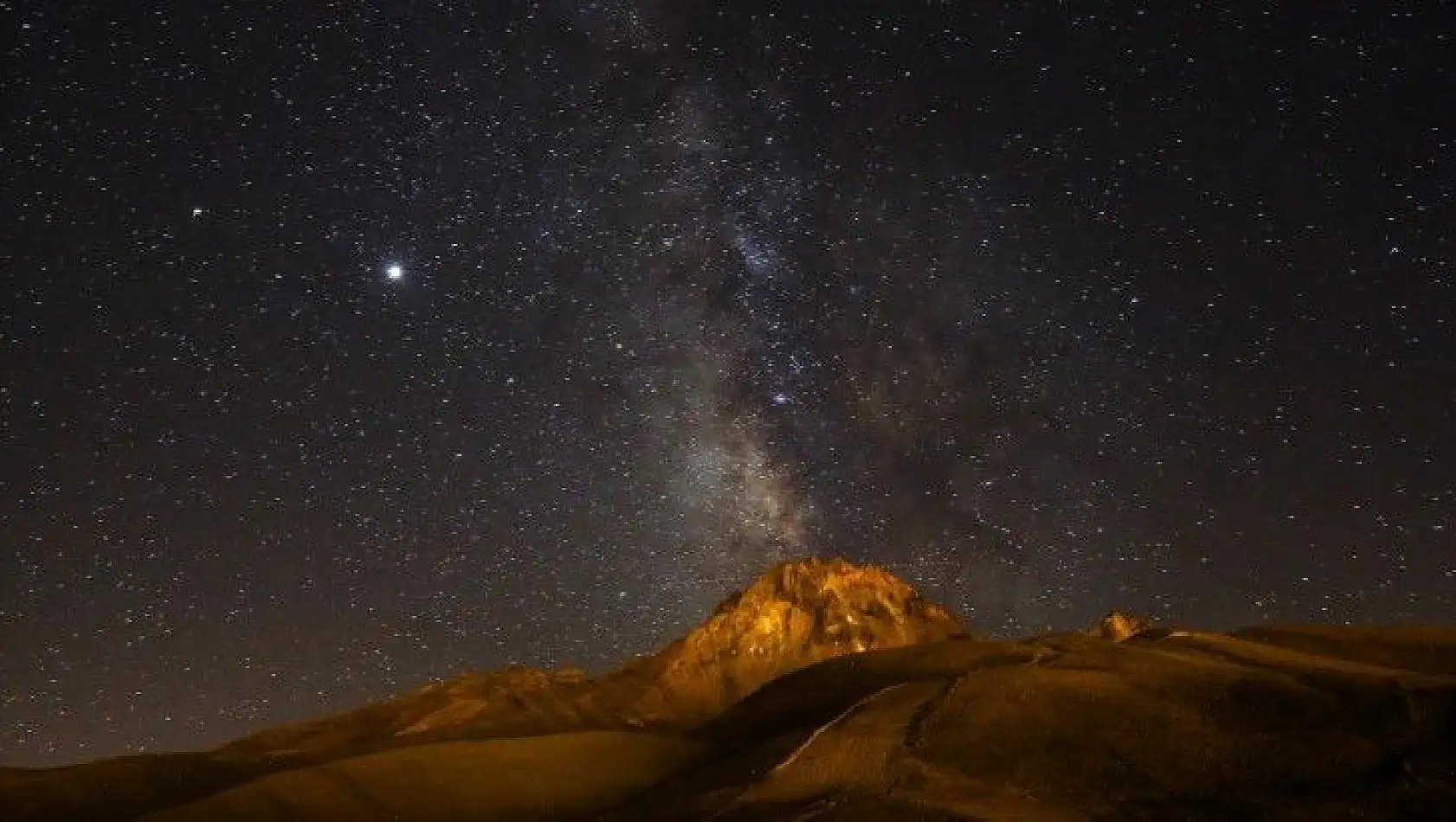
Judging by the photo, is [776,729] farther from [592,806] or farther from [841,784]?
[841,784]

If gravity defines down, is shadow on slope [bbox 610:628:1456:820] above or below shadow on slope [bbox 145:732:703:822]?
below

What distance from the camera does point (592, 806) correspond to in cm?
2408

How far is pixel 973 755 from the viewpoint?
21.0 metres

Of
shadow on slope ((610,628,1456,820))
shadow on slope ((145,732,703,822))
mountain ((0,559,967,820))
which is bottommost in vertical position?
shadow on slope ((610,628,1456,820))

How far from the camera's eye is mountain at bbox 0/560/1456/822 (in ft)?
Result: 59.8

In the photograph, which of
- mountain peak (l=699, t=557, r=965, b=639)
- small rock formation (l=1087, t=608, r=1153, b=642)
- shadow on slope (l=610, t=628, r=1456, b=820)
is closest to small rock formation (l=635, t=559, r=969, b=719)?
mountain peak (l=699, t=557, r=965, b=639)

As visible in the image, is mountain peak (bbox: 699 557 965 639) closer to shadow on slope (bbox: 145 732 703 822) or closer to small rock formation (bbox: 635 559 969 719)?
small rock formation (bbox: 635 559 969 719)

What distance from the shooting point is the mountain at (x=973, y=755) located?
59.8 feet

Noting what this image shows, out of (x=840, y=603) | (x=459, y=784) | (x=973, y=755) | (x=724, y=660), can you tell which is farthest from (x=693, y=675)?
(x=973, y=755)

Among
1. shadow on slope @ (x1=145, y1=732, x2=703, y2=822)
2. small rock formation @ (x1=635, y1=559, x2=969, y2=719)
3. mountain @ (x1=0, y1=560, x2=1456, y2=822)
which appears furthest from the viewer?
small rock formation @ (x1=635, y1=559, x2=969, y2=719)

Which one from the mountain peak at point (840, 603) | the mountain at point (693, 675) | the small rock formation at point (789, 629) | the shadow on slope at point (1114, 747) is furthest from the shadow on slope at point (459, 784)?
the mountain peak at point (840, 603)

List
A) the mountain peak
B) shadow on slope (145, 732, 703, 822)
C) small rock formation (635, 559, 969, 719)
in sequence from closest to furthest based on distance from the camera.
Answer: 1. shadow on slope (145, 732, 703, 822)
2. small rock formation (635, 559, 969, 719)
3. the mountain peak

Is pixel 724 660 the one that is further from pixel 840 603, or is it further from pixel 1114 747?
pixel 1114 747

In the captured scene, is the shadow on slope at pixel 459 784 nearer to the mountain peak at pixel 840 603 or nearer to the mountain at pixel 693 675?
the mountain at pixel 693 675
